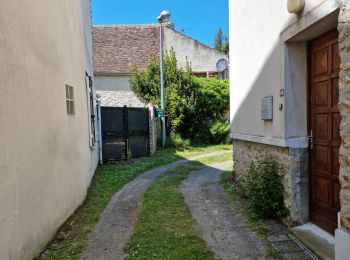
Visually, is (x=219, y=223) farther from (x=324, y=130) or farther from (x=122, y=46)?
(x=122, y=46)

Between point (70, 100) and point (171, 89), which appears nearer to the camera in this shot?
point (70, 100)

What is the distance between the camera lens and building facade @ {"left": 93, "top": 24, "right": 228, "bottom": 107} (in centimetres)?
2125

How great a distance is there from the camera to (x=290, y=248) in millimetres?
4230

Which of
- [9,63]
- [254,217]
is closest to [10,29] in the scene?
[9,63]

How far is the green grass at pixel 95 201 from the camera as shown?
451 centimetres

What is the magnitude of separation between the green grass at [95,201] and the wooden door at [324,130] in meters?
3.36

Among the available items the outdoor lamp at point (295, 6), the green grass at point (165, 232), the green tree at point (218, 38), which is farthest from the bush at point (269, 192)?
→ the green tree at point (218, 38)

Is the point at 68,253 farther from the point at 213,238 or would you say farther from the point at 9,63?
the point at 9,63

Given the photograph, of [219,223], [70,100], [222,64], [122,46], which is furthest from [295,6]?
[122,46]

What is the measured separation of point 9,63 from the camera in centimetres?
347

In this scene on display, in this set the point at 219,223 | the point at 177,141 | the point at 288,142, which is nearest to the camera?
the point at 288,142

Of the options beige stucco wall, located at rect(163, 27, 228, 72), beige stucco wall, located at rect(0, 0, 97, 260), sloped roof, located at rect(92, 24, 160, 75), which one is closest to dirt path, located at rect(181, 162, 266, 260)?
beige stucco wall, located at rect(0, 0, 97, 260)

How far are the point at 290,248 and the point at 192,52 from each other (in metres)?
20.3

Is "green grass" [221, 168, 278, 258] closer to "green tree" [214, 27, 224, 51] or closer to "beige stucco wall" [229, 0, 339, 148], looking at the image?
"beige stucco wall" [229, 0, 339, 148]
